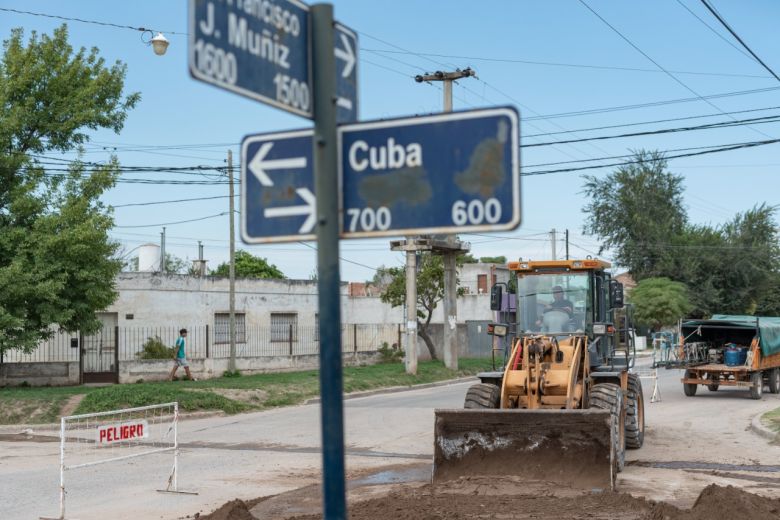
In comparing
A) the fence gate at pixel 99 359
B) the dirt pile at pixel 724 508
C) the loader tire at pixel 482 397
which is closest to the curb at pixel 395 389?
the fence gate at pixel 99 359

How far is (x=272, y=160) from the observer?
3.96 m

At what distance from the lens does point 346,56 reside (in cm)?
405

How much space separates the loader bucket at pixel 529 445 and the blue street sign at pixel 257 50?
881 cm

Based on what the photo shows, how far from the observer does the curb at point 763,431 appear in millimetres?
17047

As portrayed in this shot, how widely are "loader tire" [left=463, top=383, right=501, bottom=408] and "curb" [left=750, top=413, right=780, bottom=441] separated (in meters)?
5.90

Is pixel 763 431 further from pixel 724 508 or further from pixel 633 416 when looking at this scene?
pixel 724 508

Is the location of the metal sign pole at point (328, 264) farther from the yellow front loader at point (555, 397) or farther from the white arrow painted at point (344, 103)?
the yellow front loader at point (555, 397)

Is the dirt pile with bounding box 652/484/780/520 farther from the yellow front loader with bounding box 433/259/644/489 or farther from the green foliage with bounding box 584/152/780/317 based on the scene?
the green foliage with bounding box 584/152/780/317

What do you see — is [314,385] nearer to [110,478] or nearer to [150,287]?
[150,287]

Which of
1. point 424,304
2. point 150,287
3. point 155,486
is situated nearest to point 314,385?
point 150,287

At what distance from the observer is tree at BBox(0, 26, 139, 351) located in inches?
920

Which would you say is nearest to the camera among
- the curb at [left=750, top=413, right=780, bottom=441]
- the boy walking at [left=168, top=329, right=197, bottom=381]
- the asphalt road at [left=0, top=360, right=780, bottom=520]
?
the asphalt road at [left=0, top=360, right=780, bottom=520]

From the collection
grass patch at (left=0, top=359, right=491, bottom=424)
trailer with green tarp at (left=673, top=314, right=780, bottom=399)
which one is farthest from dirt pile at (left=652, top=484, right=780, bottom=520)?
trailer with green tarp at (left=673, top=314, right=780, bottom=399)

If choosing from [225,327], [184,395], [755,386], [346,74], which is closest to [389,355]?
[225,327]
